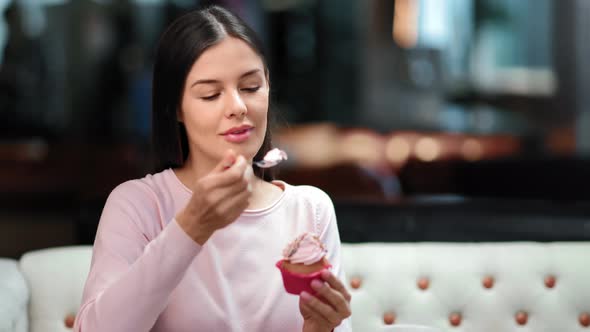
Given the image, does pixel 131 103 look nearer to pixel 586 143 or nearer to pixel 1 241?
pixel 1 241

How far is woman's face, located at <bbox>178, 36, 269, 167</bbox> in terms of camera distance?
4.34 feet

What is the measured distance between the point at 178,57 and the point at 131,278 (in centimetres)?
45

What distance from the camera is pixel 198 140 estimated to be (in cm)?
137

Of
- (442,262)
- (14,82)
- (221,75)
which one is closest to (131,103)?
(14,82)

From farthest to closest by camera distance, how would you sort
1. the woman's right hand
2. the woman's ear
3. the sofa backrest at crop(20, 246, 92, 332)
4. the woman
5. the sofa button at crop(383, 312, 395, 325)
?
the sofa button at crop(383, 312, 395, 325), the sofa backrest at crop(20, 246, 92, 332), the woman's ear, the woman, the woman's right hand

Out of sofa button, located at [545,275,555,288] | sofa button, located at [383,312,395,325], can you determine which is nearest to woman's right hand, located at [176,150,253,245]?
sofa button, located at [383,312,395,325]

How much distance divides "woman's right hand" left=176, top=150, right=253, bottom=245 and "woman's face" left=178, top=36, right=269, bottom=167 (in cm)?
20

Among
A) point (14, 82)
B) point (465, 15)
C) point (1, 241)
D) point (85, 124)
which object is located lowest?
point (1, 241)

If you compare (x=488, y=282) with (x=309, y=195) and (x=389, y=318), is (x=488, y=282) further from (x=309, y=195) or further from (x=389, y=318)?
(x=309, y=195)

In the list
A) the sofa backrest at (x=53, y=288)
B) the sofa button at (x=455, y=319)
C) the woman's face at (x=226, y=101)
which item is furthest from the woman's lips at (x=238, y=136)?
the sofa button at (x=455, y=319)

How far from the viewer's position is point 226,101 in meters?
1.32

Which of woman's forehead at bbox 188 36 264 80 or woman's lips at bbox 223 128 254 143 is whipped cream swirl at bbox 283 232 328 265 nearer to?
woman's lips at bbox 223 128 254 143

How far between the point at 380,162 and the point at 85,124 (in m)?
3.58

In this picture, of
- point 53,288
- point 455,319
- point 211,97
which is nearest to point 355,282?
point 455,319
